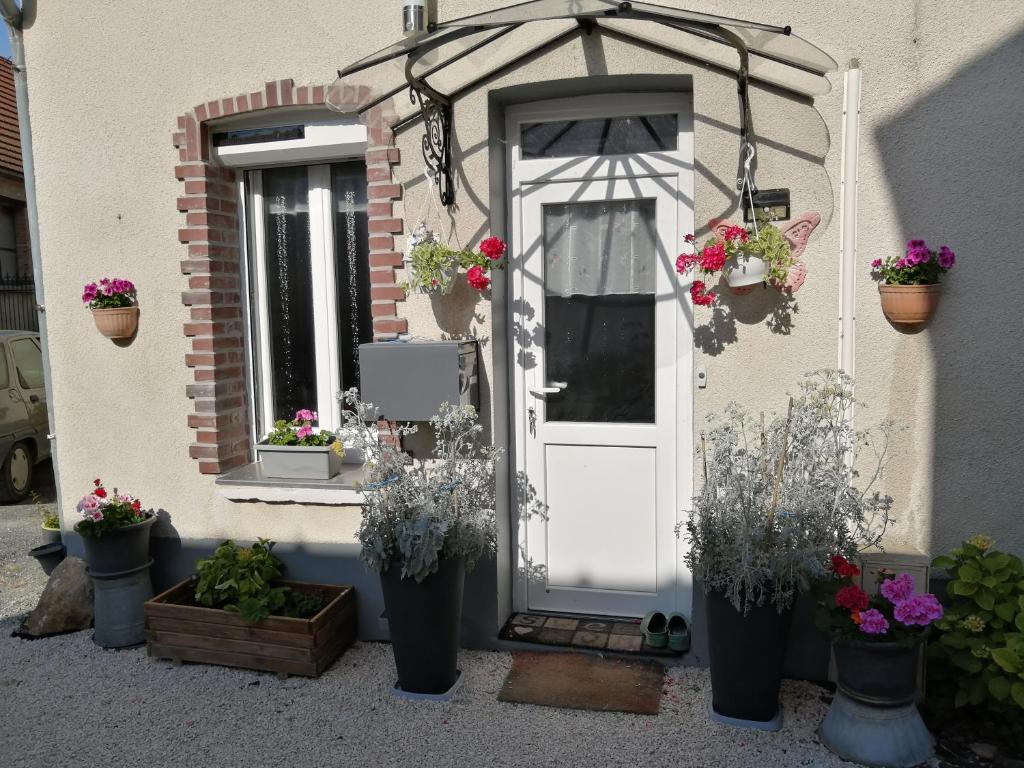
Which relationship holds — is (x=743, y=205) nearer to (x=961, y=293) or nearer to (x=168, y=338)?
(x=961, y=293)

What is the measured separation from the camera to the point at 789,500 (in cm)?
337

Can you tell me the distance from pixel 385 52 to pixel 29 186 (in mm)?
2541

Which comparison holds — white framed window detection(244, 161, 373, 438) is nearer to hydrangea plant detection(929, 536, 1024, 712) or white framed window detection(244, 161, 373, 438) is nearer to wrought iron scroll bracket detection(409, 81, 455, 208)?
wrought iron scroll bracket detection(409, 81, 455, 208)

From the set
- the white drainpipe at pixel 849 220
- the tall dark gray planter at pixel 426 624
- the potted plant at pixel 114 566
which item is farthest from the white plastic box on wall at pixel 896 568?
the potted plant at pixel 114 566

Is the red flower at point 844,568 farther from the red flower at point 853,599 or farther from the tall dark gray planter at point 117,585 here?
the tall dark gray planter at point 117,585

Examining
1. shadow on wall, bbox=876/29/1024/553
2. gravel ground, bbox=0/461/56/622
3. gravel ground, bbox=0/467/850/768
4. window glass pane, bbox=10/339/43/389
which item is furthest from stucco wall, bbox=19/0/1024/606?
window glass pane, bbox=10/339/43/389

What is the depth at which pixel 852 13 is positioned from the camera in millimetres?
3535

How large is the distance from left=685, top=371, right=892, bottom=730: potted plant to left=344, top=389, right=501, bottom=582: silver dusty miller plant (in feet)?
3.16

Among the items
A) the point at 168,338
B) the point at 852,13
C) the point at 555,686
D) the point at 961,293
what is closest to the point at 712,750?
the point at 555,686

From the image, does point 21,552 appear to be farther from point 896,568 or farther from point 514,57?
point 896,568

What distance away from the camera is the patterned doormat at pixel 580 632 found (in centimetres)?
407

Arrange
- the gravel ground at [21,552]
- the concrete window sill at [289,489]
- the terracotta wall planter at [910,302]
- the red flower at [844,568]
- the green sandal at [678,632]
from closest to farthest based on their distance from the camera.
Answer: the red flower at [844,568] < the terracotta wall planter at [910,302] < the green sandal at [678,632] < the concrete window sill at [289,489] < the gravel ground at [21,552]

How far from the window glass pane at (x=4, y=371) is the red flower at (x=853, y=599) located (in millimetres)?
7879

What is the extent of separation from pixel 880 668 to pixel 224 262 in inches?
146
